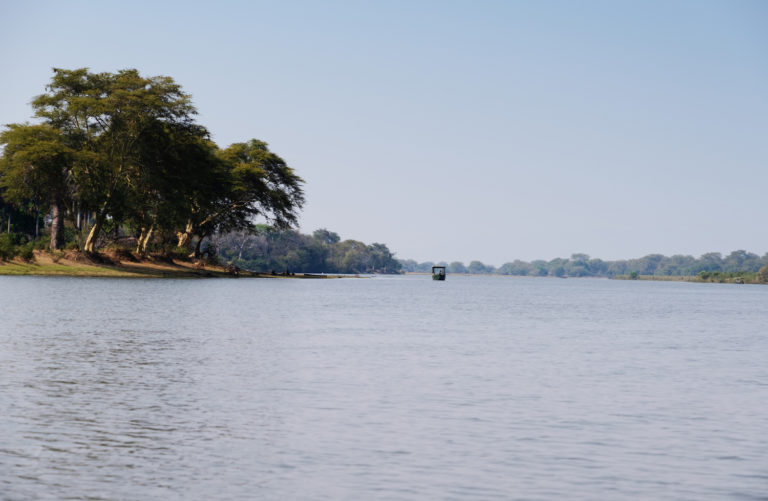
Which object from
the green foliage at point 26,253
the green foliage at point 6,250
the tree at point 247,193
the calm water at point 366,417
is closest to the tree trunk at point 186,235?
the tree at point 247,193

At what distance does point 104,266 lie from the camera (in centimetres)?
8206

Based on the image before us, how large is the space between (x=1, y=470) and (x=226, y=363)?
1106 centimetres

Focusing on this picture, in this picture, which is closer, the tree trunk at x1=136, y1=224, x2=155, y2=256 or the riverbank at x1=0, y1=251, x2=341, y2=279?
the riverbank at x1=0, y1=251, x2=341, y2=279

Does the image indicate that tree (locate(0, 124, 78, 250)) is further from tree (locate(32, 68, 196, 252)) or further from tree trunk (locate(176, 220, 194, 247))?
tree trunk (locate(176, 220, 194, 247))

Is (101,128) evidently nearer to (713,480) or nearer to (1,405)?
(1,405)

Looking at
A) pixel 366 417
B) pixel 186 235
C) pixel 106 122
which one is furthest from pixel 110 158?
pixel 366 417

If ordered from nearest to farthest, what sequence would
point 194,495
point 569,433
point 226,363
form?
point 194,495
point 569,433
point 226,363

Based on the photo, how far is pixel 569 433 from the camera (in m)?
13.3

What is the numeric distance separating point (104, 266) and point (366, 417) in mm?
72738

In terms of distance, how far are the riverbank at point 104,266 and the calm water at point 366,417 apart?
160ft

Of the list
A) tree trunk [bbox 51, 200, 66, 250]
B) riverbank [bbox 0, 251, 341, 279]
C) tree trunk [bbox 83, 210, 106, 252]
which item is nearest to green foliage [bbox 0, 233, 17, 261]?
riverbank [bbox 0, 251, 341, 279]

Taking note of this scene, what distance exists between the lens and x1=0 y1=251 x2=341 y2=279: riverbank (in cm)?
7581

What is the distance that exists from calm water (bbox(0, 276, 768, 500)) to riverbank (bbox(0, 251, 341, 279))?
48.7 meters

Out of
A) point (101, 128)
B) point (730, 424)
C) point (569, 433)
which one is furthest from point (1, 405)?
point (101, 128)
